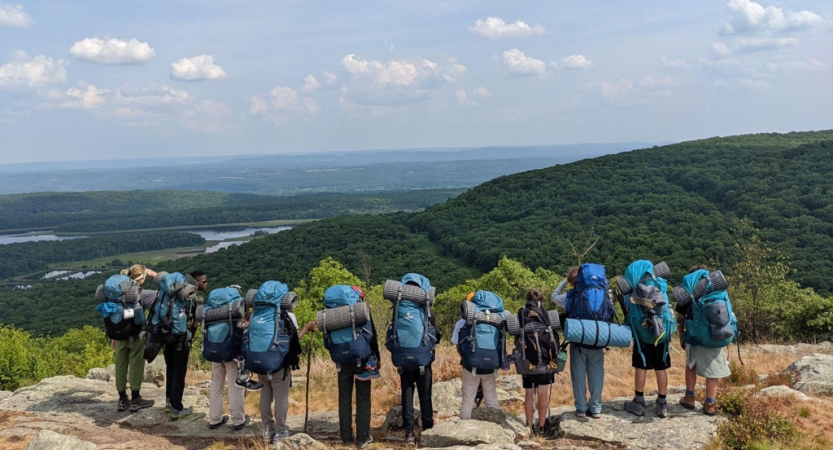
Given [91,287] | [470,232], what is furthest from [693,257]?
[91,287]

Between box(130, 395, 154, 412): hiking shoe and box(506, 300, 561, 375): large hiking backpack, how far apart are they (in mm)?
5686

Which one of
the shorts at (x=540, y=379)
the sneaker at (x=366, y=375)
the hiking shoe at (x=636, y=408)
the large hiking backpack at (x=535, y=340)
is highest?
the large hiking backpack at (x=535, y=340)

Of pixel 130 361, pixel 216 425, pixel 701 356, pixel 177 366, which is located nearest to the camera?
pixel 701 356

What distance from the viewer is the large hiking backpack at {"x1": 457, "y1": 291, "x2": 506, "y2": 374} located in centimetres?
649

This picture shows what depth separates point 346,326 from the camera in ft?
20.7

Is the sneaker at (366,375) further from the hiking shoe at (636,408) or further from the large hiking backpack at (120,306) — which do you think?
the large hiking backpack at (120,306)

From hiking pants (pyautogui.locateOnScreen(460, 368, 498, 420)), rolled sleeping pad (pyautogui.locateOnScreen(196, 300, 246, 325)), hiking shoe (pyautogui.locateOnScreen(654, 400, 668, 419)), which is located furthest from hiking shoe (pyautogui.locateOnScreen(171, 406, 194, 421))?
hiking shoe (pyautogui.locateOnScreen(654, 400, 668, 419))

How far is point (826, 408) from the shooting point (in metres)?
6.94

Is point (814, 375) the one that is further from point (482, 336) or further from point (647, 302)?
point (482, 336)

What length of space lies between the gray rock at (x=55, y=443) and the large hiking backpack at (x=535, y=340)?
4914 mm

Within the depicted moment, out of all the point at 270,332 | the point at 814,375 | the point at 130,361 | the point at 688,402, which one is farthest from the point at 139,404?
the point at 814,375

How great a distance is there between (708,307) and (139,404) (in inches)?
318

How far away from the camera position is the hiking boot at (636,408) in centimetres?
698

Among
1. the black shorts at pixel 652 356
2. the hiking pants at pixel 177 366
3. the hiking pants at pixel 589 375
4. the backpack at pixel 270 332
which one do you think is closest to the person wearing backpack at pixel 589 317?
the hiking pants at pixel 589 375
